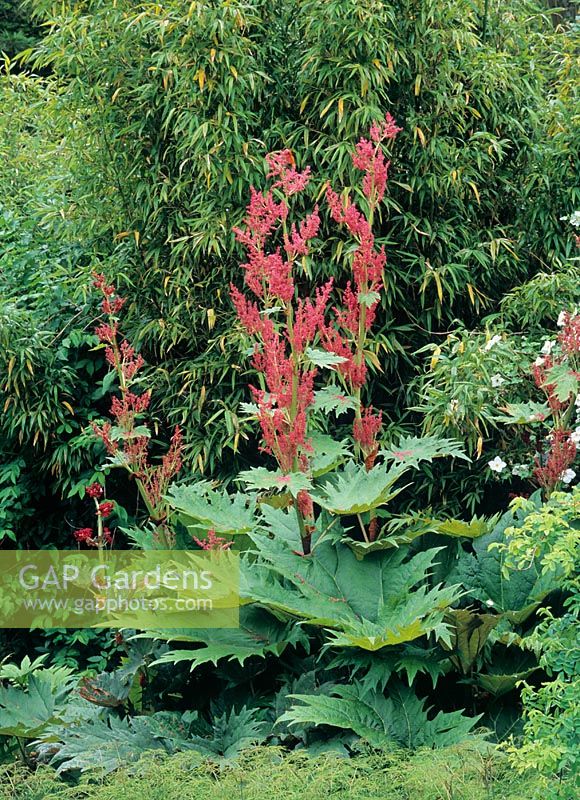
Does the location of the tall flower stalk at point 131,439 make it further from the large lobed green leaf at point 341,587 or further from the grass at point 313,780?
the grass at point 313,780

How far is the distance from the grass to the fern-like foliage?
0.10 m

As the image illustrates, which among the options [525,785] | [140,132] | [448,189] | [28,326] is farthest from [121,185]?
[525,785]

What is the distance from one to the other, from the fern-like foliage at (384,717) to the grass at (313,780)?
99mm

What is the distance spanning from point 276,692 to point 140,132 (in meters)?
2.37

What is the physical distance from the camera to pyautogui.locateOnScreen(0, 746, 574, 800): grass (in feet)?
7.32

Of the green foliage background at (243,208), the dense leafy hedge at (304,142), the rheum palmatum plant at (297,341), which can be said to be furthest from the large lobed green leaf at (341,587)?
the dense leafy hedge at (304,142)

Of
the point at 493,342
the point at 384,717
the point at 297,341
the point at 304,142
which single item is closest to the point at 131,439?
the point at 297,341

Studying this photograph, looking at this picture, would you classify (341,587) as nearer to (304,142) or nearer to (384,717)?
(384,717)

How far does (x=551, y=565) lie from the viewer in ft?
7.20

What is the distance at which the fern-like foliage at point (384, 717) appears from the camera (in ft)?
8.63

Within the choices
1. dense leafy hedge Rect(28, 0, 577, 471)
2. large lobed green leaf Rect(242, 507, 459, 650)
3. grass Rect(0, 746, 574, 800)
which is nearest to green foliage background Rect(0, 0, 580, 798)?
dense leafy hedge Rect(28, 0, 577, 471)

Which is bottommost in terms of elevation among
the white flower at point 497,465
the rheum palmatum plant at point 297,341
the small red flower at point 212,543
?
the white flower at point 497,465

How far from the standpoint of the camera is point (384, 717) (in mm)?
2730

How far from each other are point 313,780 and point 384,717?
1.62ft
